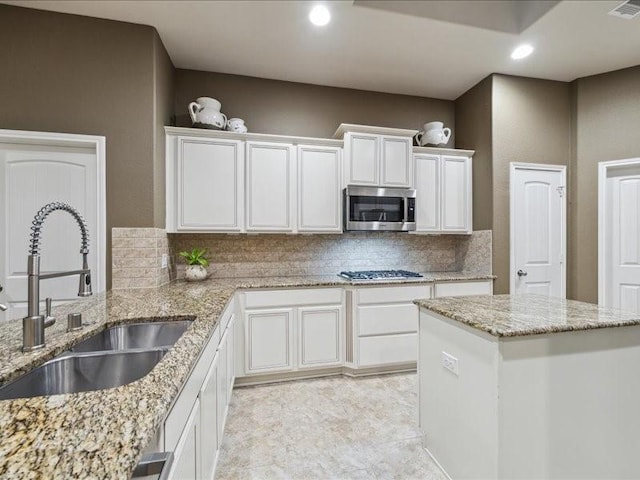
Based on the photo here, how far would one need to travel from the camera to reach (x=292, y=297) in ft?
9.16

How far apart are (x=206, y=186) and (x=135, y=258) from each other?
884mm

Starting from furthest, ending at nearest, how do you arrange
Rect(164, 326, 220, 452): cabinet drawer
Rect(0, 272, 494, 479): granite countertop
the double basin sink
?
1. the double basin sink
2. Rect(164, 326, 220, 452): cabinet drawer
3. Rect(0, 272, 494, 479): granite countertop

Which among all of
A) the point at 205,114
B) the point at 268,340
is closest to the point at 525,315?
the point at 268,340

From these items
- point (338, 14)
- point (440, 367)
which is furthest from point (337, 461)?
point (338, 14)

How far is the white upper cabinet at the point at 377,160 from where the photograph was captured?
3111 mm

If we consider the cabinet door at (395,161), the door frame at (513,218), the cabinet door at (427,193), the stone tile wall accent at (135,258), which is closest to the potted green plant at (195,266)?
the stone tile wall accent at (135,258)

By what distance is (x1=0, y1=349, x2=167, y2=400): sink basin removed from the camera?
1088 millimetres

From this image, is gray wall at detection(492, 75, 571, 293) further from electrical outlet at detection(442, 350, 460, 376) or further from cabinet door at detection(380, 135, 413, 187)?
electrical outlet at detection(442, 350, 460, 376)

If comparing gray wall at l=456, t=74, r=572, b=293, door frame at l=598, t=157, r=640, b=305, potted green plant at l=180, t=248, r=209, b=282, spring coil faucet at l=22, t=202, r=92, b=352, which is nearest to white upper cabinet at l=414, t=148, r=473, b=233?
gray wall at l=456, t=74, r=572, b=293

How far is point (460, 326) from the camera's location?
5.16 ft

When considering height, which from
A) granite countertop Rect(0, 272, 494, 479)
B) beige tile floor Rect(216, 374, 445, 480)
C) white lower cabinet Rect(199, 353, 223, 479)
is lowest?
beige tile floor Rect(216, 374, 445, 480)

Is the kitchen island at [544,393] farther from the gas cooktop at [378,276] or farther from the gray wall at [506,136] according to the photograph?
the gray wall at [506,136]

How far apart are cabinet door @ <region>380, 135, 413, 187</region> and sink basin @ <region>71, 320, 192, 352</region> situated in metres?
2.38

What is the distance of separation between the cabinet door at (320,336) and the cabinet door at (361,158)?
1.32 m
